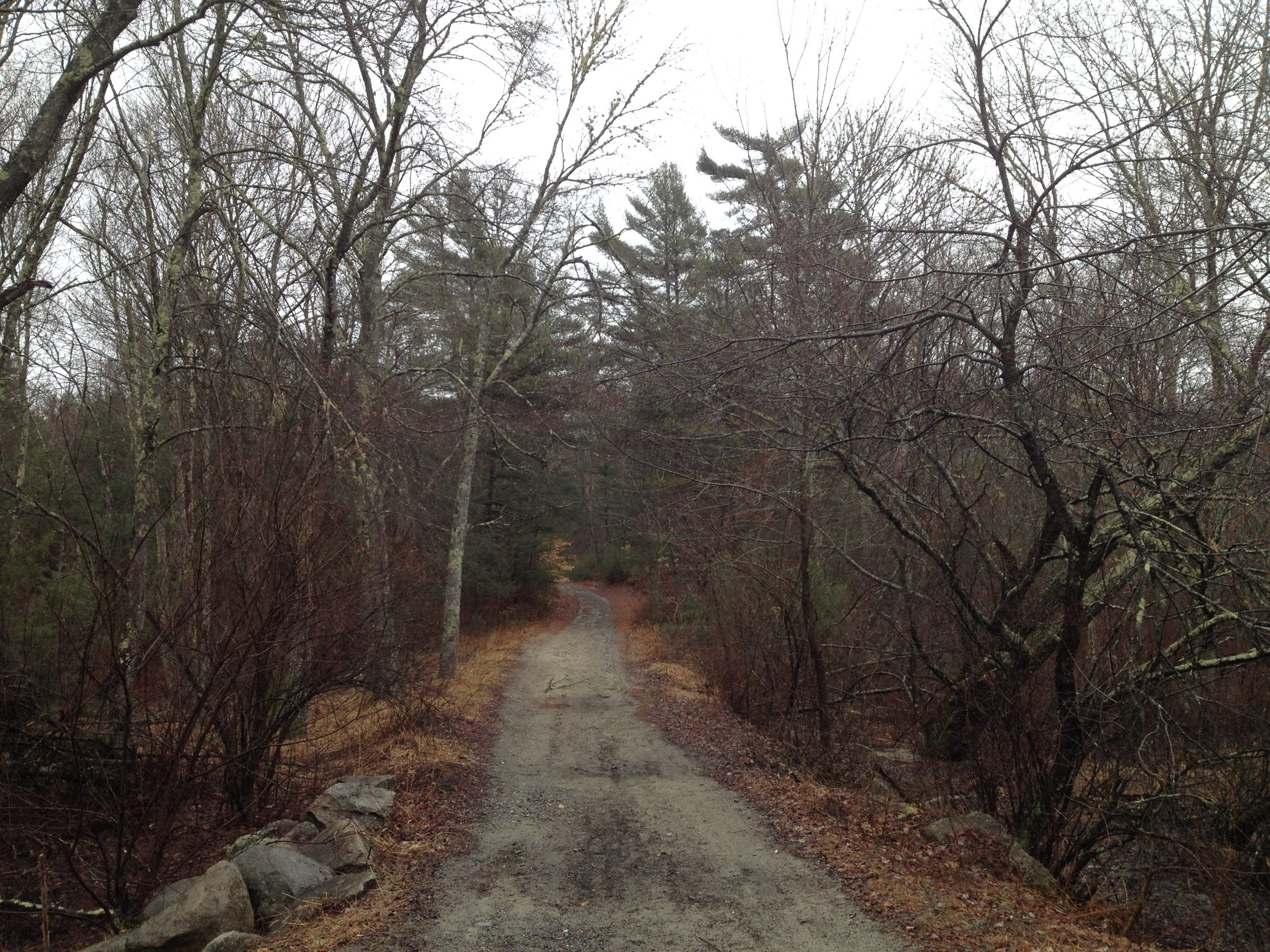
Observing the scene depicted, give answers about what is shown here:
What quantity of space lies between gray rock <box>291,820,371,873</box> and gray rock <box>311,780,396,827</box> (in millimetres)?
346

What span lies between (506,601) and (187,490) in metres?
19.1

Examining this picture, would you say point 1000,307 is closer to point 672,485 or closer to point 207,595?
point 207,595

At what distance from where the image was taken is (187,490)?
619 centimetres

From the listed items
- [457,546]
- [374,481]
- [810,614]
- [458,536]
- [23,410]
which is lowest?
[810,614]

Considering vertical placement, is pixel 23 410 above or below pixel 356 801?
above

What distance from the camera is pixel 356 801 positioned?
6.51 m

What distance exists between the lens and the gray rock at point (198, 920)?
4418mm

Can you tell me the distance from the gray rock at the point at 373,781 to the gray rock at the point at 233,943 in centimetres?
236

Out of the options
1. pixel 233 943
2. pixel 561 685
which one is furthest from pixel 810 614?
pixel 233 943

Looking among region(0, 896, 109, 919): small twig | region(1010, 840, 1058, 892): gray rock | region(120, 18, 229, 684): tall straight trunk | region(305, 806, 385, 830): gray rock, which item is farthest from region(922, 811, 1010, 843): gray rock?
region(120, 18, 229, 684): tall straight trunk

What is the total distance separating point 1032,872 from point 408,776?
543cm

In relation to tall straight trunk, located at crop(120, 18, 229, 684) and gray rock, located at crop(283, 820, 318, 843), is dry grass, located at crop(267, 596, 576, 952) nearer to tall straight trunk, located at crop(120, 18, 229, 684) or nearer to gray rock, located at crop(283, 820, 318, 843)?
gray rock, located at crop(283, 820, 318, 843)

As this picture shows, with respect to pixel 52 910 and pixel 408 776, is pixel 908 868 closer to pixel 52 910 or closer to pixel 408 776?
pixel 408 776

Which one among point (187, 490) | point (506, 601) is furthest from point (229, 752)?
point (506, 601)
